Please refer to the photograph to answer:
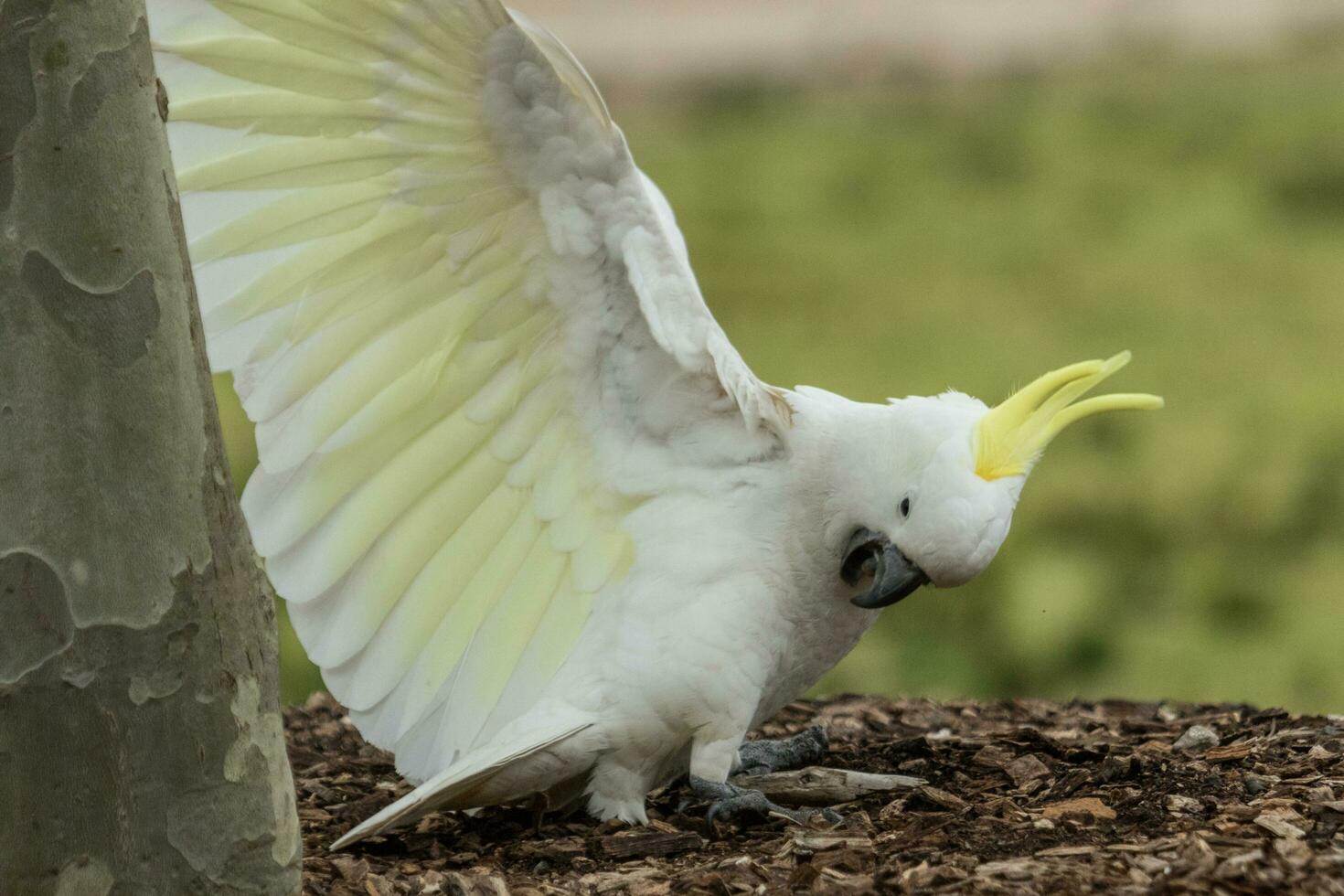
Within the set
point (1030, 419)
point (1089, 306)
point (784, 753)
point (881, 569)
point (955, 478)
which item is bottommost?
point (784, 753)

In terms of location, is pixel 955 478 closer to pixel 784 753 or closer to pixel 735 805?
pixel 735 805

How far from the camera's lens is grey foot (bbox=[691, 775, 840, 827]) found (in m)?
3.00

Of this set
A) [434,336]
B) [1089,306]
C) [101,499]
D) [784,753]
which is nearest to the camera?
[101,499]

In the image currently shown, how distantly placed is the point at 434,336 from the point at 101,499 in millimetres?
1026

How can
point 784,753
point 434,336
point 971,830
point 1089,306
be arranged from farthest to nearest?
point 1089,306 < point 784,753 < point 434,336 < point 971,830

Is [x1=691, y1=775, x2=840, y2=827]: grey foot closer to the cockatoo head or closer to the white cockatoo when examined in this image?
the white cockatoo

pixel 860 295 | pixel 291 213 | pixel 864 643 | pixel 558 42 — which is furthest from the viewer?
pixel 860 295

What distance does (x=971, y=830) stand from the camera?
2826 mm

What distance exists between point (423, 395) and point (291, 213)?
45 cm

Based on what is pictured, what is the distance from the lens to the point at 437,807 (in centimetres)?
298

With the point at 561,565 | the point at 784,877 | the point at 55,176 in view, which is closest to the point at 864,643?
the point at 561,565

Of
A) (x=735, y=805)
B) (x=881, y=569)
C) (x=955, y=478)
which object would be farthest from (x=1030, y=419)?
(x=735, y=805)

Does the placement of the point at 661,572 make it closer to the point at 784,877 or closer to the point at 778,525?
the point at 778,525

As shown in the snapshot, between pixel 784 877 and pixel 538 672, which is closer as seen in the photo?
pixel 784 877
